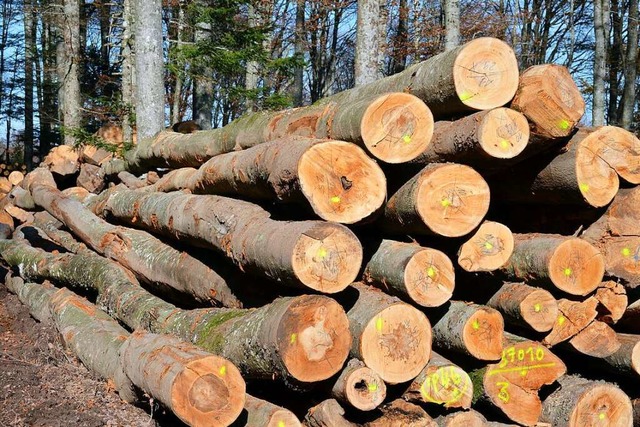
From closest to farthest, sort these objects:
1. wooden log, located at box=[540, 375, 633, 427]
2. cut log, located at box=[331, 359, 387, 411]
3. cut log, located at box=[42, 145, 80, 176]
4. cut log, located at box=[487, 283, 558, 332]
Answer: cut log, located at box=[331, 359, 387, 411] < cut log, located at box=[487, 283, 558, 332] < wooden log, located at box=[540, 375, 633, 427] < cut log, located at box=[42, 145, 80, 176]

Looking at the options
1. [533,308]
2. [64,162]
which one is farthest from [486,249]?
[64,162]

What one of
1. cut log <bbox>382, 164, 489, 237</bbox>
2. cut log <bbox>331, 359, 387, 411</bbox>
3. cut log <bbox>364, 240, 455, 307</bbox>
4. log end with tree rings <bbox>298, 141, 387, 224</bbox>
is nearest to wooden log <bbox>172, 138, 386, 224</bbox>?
log end with tree rings <bbox>298, 141, 387, 224</bbox>

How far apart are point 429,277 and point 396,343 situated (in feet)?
1.67

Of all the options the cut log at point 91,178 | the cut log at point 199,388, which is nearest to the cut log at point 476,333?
the cut log at point 199,388

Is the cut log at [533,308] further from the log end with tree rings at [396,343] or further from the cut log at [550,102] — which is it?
the cut log at [550,102]

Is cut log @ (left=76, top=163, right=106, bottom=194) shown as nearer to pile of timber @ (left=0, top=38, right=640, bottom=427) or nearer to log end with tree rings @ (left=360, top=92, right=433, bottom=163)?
pile of timber @ (left=0, top=38, right=640, bottom=427)

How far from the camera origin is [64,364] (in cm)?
629

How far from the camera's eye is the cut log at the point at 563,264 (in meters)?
4.73

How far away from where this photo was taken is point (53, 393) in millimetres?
5352

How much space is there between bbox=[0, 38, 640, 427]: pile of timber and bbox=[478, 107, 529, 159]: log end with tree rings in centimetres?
1

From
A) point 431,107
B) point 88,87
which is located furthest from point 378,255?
point 88,87

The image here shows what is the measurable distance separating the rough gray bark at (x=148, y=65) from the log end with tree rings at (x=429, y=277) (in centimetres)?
858

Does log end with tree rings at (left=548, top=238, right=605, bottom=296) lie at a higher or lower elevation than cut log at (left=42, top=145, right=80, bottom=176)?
lower

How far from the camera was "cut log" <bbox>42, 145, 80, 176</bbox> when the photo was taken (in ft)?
39.4
